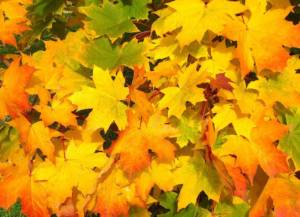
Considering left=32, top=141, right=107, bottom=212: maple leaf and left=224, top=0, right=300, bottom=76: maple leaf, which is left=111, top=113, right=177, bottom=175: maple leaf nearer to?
left=32, top=141, right=107, bottom=212: maple leaf

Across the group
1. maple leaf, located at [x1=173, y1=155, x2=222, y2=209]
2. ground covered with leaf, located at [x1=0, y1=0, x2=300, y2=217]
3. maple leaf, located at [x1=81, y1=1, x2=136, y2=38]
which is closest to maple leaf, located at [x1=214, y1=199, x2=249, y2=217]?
ground covered with leaf, located at [x1=0, y1=0, x2=300, y2=217]

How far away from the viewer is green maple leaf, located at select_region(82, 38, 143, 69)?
64.3 inches

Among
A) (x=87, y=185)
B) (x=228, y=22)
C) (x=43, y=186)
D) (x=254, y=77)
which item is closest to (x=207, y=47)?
(x=228, y=22)

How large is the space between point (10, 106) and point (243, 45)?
77cm

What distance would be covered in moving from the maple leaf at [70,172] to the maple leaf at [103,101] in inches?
5.0

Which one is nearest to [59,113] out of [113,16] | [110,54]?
[110,54]

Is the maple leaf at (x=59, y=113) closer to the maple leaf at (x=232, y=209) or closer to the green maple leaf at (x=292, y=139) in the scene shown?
the maple leaf at (x=232, y=209)

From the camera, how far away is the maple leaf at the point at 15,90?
155 centimetres

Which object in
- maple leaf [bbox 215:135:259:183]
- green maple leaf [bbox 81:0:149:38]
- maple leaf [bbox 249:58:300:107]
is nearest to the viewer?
maple leaf [bbox 215:135:259:183]

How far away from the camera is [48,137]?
156 centimetres

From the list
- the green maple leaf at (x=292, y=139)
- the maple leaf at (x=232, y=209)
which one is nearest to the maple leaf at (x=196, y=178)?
the maple leaf at (x=232, y=209)

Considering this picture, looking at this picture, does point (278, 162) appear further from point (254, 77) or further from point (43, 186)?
point (43, 186)

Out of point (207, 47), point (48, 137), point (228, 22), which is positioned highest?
point (228, 22)

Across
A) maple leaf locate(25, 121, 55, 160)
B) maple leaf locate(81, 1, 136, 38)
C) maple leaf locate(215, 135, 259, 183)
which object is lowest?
maple leaf locate(25, 121, 55, 160)
